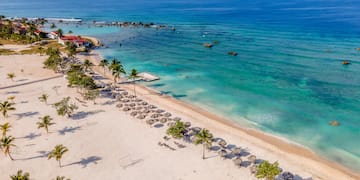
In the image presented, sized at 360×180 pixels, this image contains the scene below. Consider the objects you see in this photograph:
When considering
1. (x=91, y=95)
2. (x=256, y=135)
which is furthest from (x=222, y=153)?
(x=91, y=95)

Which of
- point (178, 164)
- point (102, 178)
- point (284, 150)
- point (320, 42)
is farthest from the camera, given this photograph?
point (320, 42)

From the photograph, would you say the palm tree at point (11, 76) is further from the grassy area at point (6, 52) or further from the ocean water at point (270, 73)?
the ocean water at point (270, 73)

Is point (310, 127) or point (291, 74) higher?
point (291, 74)

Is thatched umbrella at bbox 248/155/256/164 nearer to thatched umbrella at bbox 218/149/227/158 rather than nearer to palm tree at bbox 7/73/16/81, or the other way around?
thatched umbrella at bbox 218/149/227/158

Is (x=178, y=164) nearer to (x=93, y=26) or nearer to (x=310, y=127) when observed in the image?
(x=310, y=127)

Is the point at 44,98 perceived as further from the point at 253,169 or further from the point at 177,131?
the point at 253,169

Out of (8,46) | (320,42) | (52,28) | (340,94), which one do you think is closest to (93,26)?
(52,28)
